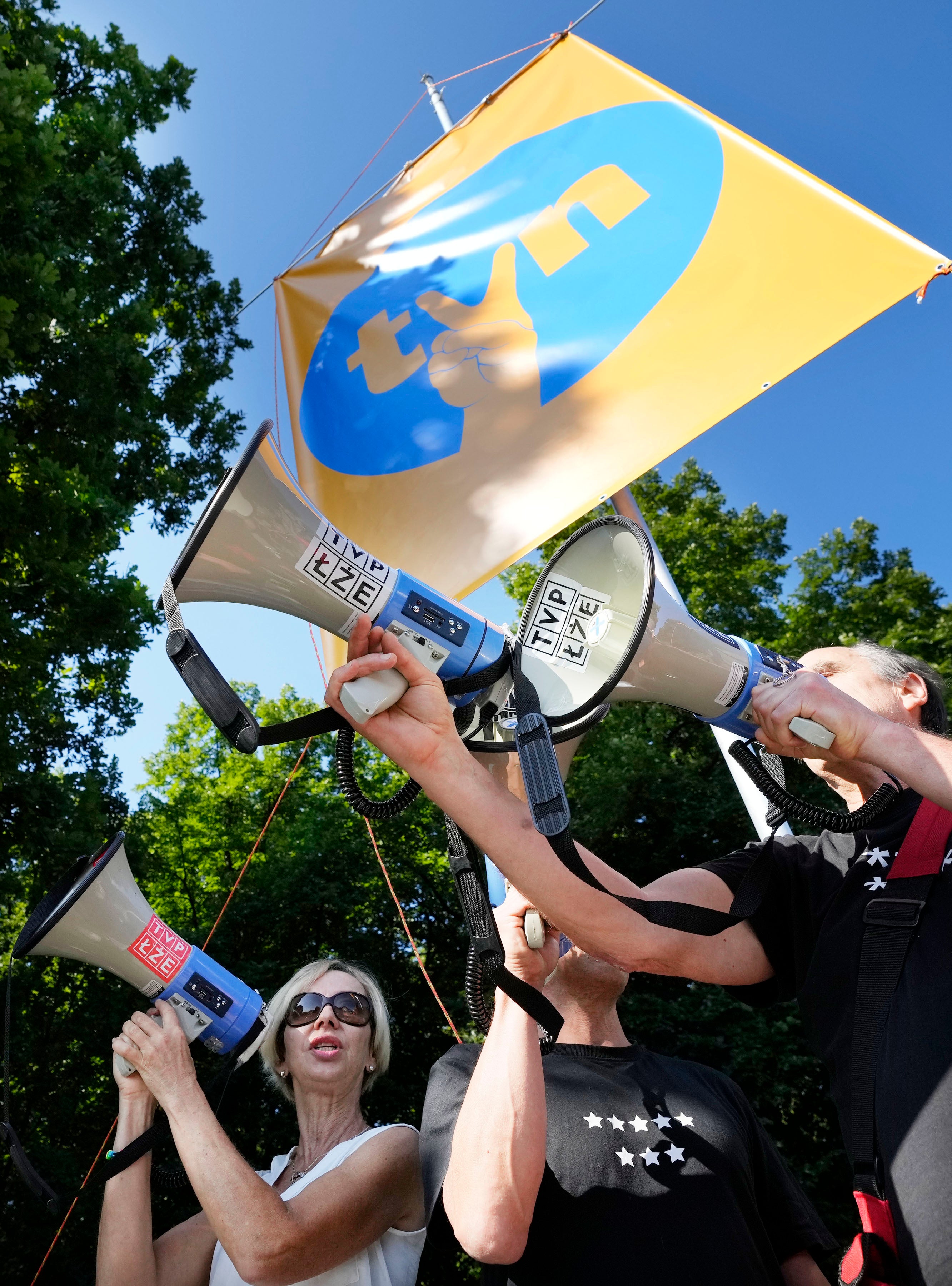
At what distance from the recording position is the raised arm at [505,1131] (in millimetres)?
1602

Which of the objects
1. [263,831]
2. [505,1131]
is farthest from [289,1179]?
[263,831]

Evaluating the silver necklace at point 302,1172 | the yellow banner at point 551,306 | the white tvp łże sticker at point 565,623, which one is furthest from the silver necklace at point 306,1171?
the yellow banner at point 551,306

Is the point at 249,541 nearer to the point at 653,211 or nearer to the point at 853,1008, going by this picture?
the point at 853,1008

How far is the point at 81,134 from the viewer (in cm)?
775

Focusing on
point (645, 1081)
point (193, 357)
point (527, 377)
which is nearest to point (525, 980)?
point (645, 1081)

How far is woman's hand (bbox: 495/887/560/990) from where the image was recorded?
5.45ft

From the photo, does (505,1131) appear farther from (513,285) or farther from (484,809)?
(513,285)

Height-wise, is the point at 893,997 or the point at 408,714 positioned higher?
the point at 408,714

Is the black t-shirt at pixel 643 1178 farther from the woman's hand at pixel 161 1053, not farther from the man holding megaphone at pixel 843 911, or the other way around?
the woman's hand at pixel 161 1053

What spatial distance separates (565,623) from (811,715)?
44 cm

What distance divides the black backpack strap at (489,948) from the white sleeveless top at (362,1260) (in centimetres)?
91

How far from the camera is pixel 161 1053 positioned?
85.7 inches

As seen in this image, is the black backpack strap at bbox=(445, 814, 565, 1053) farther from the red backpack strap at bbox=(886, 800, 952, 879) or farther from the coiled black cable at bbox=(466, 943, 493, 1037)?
the red backpack strap at bbox=(886, 800, 952, 879)

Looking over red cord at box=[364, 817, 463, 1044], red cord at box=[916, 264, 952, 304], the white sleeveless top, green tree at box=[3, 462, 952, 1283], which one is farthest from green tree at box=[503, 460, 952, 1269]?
the white sleeveless top
